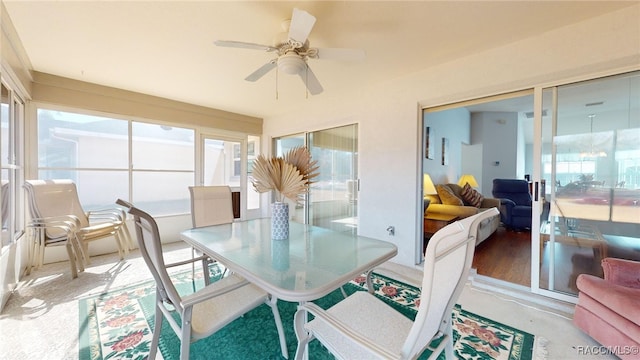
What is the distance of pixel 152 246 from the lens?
107 cm

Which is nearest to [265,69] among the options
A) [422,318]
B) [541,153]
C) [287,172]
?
[287,172]

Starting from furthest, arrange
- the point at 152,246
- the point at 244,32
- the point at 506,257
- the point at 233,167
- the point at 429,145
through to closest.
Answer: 1. the point at 233,167
2. the point at 429,145
3. the point at 506,257
4. the point at 244,32
5. the point at 152,246

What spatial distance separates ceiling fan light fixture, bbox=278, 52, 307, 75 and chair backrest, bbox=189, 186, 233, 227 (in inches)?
59.1

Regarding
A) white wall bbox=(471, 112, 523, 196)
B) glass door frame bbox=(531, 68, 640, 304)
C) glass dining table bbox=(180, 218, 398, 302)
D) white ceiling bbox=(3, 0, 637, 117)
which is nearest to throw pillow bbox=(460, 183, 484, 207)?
white wall bbox=(471, 112, 523, 196)

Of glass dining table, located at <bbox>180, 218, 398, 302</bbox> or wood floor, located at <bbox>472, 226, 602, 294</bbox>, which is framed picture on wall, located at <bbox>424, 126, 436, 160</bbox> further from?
glass dining table, located at <bbox>180, 218, 398, 302</bbox>

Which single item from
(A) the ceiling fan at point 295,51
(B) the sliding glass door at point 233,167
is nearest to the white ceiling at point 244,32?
(A) the ceiling fan at point 295,51

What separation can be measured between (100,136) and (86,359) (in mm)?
3182

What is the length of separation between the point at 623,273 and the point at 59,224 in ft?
16.4

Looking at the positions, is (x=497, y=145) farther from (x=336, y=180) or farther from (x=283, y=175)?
(x=283, y=175)

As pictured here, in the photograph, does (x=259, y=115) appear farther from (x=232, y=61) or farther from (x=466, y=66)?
(x=466, y=66)

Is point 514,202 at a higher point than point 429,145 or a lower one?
lower

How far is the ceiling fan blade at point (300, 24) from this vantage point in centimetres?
136

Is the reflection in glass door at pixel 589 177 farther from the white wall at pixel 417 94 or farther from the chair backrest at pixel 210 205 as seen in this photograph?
the chair backrest at pixel 210 205

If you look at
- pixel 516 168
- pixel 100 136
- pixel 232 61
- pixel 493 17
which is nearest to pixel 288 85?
pixel 232 61
